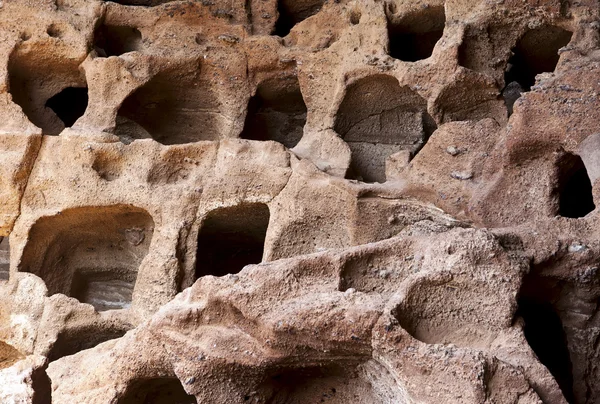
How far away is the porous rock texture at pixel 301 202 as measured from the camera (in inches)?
95.5

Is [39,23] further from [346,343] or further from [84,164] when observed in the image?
[346,343]

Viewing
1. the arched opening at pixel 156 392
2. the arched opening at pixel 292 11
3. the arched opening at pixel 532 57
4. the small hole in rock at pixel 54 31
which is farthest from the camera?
the arched opening at pixel 292 11

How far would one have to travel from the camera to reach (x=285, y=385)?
8.89 ft

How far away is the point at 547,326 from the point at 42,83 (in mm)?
3801

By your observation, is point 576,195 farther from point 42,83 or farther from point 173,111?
point 42,83

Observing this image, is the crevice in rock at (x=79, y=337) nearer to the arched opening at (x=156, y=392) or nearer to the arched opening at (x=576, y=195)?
the arched opening at (x=156, y=392)

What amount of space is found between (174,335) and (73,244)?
233cm

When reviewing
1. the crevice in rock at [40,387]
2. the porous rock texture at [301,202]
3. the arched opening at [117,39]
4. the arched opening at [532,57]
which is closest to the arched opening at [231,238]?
the porous rock texture at [301,202]

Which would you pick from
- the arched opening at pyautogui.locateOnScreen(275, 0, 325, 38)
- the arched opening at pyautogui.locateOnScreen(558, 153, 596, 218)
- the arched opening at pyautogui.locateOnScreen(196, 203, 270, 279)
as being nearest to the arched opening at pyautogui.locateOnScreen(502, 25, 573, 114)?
the arched opening at pyautogui.locateOnScreen(558, 153, 596, 218)

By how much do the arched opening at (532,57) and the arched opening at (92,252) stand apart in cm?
235

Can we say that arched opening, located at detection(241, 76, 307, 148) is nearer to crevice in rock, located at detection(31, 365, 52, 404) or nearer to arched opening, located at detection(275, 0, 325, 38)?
arched opening, located at detection(275, 0, 325, 38)

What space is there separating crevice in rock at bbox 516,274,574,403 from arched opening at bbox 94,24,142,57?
11.3 ft

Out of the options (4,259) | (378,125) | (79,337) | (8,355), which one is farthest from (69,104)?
(378,125)

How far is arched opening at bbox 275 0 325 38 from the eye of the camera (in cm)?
532
